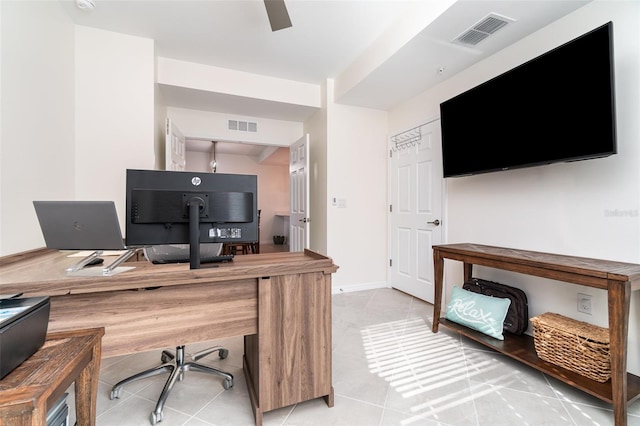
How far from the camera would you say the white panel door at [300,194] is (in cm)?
387

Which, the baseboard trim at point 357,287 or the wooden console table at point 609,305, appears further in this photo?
the baseboard trim at point 357,287

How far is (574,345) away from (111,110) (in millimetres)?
4176

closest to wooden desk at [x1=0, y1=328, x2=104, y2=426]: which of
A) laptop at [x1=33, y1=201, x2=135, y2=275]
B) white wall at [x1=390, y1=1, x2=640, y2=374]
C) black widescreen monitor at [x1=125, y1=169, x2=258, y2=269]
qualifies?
laptop at [x1=33, y1=201, x2=135, y2=275]

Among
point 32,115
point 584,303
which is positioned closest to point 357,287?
point 584,303

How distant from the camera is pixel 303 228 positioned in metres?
4.03

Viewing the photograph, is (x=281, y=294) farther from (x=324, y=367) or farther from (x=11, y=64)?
(x=11, y=64)

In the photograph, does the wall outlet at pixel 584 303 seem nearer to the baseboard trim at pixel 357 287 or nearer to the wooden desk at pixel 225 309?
the wooden desk at pixel 225 309

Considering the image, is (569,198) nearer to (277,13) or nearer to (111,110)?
(277,13)

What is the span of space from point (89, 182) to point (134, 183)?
77.2 inches

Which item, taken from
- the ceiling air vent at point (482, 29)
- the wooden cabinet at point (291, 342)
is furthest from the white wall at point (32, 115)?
the ceiling air vent at point (482, 29)

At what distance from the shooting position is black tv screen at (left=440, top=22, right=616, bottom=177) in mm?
1676

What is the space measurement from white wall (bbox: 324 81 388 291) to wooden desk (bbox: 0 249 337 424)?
220 cm

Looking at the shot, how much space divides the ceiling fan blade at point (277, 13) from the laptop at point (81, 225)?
1637 mm

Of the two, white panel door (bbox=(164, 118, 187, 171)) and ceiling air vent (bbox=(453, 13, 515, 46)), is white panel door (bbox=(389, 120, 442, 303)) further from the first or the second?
white panel door (bbox=(164, 118, 187, 171))
